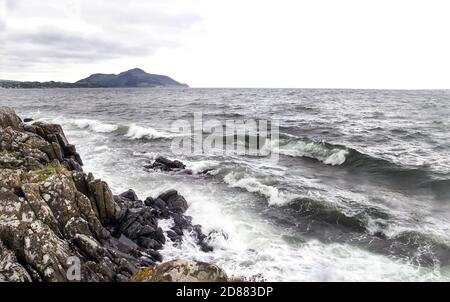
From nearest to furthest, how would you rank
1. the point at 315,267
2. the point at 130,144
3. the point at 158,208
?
the point at 315,267
the point at 158,208
the point at 130,144

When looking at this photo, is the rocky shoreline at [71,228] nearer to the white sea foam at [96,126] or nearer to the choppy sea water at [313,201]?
the choppy sea water at [313,201]

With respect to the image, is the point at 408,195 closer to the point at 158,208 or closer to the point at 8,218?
the point at 158,208

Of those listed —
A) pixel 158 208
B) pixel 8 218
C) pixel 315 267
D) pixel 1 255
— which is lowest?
pixel 315 267

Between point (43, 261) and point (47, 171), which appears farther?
point (47, 171)

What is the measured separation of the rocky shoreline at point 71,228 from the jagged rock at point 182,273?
19mm

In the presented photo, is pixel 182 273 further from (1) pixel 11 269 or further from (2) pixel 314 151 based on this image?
(2) pixel 314 151

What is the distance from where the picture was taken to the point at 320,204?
59.7ft

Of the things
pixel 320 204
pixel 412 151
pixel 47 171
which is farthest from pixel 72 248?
pixel 412 151

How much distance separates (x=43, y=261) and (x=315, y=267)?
826cm

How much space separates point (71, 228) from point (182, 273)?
4.63m

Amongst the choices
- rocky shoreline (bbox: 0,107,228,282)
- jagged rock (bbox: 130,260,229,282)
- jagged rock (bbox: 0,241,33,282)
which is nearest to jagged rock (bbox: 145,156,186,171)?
rocky shoreline (bbox: 0,107,228,282)

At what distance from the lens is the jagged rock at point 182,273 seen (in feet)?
23.2

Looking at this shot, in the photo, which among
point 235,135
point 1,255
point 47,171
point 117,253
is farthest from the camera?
point 235,135

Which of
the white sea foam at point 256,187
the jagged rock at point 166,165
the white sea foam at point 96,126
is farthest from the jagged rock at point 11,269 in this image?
the white sea foam at point 96,126
